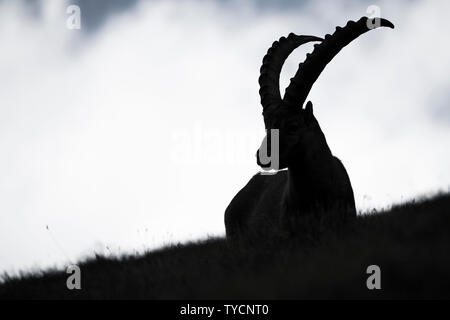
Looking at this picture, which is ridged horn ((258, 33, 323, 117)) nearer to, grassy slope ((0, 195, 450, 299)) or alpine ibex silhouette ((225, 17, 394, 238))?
alpine ibex silhouette ((225, 17, 394, 238))

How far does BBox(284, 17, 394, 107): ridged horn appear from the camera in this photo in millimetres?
7797

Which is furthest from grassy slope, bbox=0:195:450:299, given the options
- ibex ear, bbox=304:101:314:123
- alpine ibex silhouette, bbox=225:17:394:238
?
ibex ear, bbox=304:101:314:123

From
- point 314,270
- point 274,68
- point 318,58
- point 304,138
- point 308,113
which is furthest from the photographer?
point 274,68

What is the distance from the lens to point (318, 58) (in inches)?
309

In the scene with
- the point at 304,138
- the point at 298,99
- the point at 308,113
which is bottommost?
the point at 304,138

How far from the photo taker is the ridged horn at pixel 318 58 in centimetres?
780

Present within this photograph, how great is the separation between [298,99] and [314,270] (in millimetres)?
3834

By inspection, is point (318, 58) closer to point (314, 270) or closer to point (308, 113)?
point (308, 113)

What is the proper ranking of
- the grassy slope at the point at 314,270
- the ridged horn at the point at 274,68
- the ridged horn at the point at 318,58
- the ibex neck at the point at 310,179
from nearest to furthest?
the grassy slope at the point at 314,270 → the ibex neck at the point at 310,179 → the ridged horn at the point at 318,58 → the ridged horn at the point at 274,68

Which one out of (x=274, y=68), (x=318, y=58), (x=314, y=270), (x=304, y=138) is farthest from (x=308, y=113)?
(x=314, y=270)

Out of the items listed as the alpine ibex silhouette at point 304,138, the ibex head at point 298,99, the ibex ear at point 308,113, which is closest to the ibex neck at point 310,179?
the alpine ibex silhouette at point 304,138

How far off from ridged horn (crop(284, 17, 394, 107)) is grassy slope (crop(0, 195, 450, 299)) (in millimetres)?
2110

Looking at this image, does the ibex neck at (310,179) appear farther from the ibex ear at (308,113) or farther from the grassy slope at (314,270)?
the grassy slope at (314,270)
